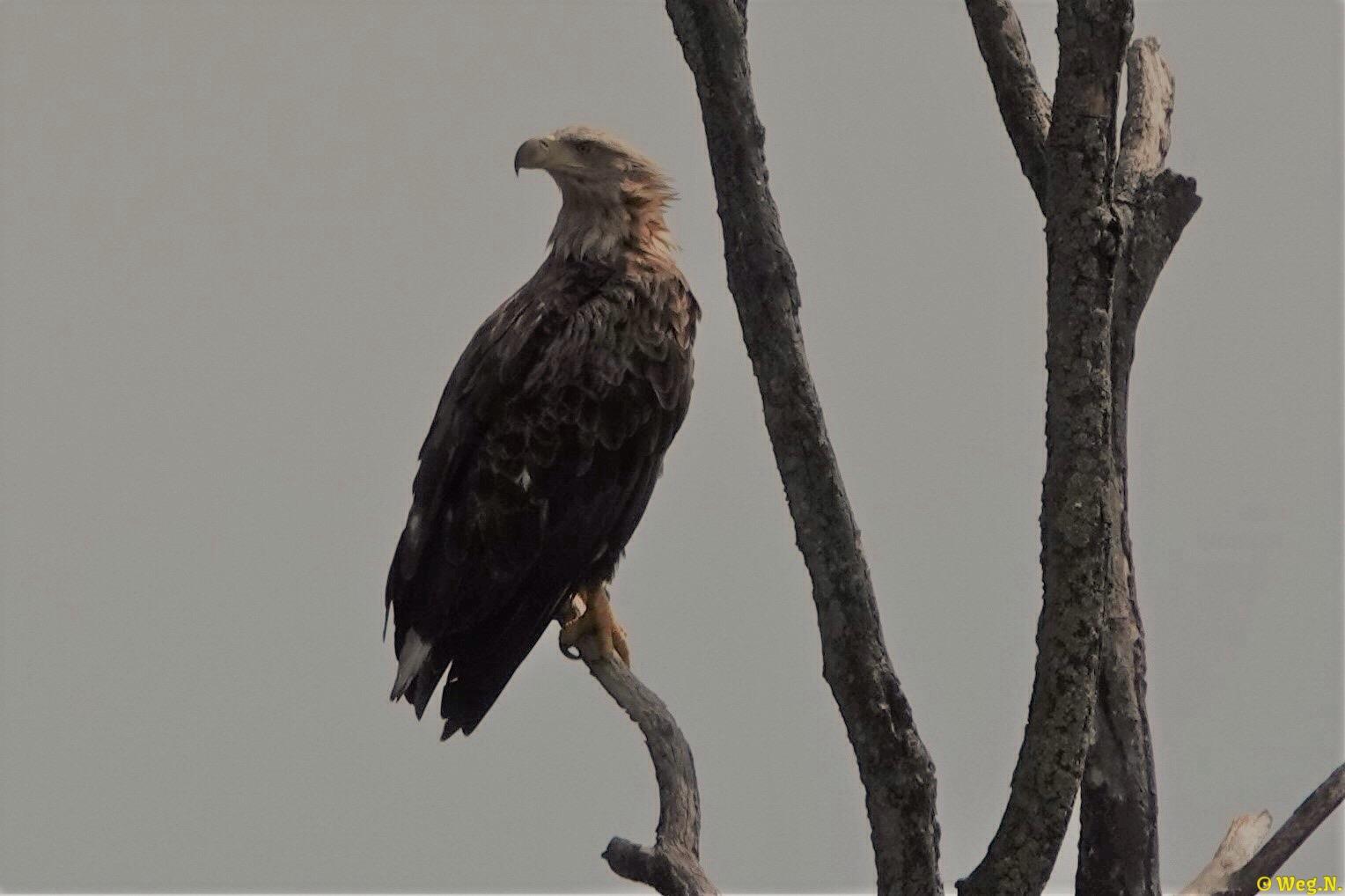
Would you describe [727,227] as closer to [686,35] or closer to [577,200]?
[686,35]

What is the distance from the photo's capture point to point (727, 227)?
Answer: 5238 millimetres

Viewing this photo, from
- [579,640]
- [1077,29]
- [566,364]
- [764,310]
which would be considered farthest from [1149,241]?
[579,640]

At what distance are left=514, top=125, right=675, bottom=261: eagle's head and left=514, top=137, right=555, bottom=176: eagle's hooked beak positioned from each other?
0.03 m

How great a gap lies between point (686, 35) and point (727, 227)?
57 cm

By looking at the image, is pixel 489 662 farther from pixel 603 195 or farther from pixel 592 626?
pixel 603 195

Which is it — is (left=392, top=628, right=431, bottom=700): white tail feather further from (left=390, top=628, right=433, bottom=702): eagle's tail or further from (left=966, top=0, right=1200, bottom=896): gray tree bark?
(left=966, top=0, right=1200, bottom=896): gray tree bark

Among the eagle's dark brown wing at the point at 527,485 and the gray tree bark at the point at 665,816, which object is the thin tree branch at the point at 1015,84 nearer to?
the eagle's dark brown wing at the point at 527,485

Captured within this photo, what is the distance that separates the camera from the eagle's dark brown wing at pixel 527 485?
6.42 meters

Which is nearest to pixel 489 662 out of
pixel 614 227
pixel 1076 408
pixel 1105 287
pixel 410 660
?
pixel 410 660

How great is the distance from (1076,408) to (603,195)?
227 centimetres

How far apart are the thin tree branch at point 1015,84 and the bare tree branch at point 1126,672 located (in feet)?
0.96

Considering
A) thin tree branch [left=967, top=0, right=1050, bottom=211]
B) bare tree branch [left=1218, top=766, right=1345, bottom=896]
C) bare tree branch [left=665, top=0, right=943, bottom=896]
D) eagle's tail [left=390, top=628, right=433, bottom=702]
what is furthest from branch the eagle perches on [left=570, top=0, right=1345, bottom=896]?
eagle's tail [left=390, top=628, right=433, bottom=702]

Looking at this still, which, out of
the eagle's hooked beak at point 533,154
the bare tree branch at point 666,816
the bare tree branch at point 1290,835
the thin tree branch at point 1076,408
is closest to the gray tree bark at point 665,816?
the bare tree branch at point 666,816

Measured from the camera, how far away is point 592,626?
22.0ft
